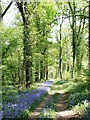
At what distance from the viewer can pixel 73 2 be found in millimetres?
33906

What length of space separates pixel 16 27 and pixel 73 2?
13335 millimetres

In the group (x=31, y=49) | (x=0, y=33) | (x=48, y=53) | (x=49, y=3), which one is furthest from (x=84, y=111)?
(x=48, y=53)

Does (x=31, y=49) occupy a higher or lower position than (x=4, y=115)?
higher

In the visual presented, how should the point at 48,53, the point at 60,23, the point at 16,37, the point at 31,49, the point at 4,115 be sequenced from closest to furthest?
the point at 4,115 → the point at 31,49 → the point at 16,37 → the point at 48,53 → the point at 60,23

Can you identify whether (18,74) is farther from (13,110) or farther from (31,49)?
(13,110)

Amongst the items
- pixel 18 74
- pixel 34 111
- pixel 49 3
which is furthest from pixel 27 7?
pixel 34 111

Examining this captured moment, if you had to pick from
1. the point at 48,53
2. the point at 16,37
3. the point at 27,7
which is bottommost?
the point at 48,53

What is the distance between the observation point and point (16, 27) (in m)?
22.6

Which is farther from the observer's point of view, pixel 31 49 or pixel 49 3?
pixel 49 3

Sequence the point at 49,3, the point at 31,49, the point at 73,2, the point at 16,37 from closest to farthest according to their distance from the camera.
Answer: the point at 31,49, the point at 16,37, the point at 49,3, the point at 73,2

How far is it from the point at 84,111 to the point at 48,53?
29202 mm

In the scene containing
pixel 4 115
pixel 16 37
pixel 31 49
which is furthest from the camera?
pixel 16 37

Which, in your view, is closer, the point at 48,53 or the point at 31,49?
the point at 31,49

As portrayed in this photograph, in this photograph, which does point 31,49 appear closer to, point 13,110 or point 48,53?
point 13,110
